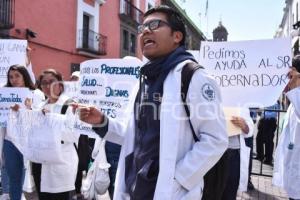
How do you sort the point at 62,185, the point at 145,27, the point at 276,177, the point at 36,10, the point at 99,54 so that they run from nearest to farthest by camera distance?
the point at 145,27
the point at 276,177
the point at 62,185
the point at 36,10
the point at 99,54

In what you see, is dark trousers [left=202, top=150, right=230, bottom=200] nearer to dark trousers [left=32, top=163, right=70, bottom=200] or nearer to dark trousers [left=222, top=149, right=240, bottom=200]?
dark trousers [left=222, top=149, right=240, bottom=200]

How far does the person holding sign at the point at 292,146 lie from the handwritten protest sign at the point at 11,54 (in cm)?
332

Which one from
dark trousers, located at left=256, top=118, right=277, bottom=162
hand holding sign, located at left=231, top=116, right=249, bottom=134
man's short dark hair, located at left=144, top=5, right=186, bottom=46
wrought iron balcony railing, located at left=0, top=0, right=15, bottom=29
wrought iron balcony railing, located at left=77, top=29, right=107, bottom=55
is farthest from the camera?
wrought iron balcony railing, located at left=77, top=29, right=107, bottom=55

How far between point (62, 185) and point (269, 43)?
2414 mm

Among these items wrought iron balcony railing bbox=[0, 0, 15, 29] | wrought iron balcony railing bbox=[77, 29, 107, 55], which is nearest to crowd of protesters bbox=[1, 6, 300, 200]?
wrought iron balcony railing bbox=[0, 0, 15, 29]

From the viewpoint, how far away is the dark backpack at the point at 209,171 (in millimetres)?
1940

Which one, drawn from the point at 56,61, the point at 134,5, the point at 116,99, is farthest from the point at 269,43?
the point at 134,5

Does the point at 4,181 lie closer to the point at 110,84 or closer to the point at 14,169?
the point at 14,169

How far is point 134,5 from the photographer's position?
76.1 ft

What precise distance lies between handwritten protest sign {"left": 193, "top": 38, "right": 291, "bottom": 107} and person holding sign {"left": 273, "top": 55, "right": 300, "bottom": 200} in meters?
0.12

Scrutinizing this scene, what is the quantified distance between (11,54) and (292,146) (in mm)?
3595

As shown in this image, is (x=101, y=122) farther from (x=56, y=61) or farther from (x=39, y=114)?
(x=56, y=61)

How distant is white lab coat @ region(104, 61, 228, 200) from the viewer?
1.87 m

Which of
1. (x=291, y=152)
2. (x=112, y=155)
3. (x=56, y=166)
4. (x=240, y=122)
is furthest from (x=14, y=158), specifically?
(x=291, y=152)
